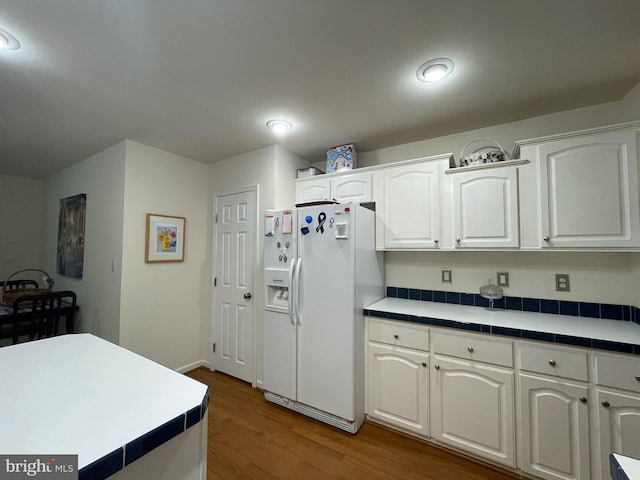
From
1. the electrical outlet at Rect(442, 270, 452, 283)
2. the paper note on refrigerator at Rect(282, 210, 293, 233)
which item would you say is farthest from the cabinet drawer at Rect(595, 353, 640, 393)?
the paper note on refrigerator at Rect(282, 210, 293, 233)

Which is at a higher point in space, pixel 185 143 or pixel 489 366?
pixel 185 143

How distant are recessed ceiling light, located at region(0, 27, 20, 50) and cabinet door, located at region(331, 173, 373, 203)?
206 centimetres

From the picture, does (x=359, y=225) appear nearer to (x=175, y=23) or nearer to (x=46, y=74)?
(x=175, y=23)

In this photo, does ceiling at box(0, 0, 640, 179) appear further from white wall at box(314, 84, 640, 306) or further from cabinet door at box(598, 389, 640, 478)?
cabinet door at box(598, 389, 640, 478)

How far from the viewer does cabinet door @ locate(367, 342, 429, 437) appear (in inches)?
70.9

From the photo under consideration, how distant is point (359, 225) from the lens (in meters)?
2.03

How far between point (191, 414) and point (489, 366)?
1.67m

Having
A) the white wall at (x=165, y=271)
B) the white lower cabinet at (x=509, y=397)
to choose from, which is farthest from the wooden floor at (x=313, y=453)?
the white wall at (x=165, y=271)

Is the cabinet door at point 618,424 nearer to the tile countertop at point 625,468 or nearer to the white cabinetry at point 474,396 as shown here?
the white cabinetry at point 474,396

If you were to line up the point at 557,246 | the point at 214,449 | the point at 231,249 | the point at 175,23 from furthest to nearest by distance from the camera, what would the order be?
the point at 231,249
the point at 214,449
the point at 557,246
the point at 175,23

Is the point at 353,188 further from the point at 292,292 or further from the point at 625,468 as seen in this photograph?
the point at 625,468

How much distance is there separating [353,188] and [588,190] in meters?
1.55

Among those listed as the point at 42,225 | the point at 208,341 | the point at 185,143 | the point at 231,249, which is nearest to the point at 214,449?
the point at 208,341

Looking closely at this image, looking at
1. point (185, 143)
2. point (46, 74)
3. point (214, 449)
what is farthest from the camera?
point (185, 143)
